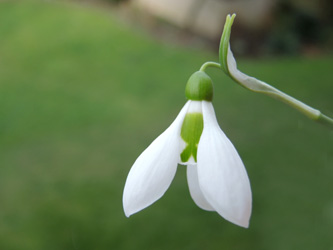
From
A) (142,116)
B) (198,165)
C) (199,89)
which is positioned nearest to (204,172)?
(198,165)

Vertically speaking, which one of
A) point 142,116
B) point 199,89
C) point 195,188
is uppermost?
point 199,89

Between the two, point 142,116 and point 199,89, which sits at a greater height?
point 199,89

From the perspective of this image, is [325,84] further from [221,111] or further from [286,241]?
[286,241]

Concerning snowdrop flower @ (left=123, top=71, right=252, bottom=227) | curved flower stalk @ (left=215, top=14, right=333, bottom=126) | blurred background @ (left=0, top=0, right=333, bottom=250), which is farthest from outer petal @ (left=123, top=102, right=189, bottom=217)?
blurred background @ (left=0, top=0, right=333, bottom=250)


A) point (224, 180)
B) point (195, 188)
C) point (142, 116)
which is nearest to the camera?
point (224, 180)

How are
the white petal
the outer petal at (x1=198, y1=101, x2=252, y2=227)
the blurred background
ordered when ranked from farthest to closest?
the blurred background
the white petal
the outer petal at (x1=198, y1=101, x2=252, y2=227)

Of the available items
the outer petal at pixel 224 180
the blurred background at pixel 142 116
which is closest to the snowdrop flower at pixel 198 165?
the outer petal at pixel 224 180

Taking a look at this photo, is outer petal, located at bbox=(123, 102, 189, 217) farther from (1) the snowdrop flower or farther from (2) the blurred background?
(2) the blurred background

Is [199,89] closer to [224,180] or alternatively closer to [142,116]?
[224,180]
